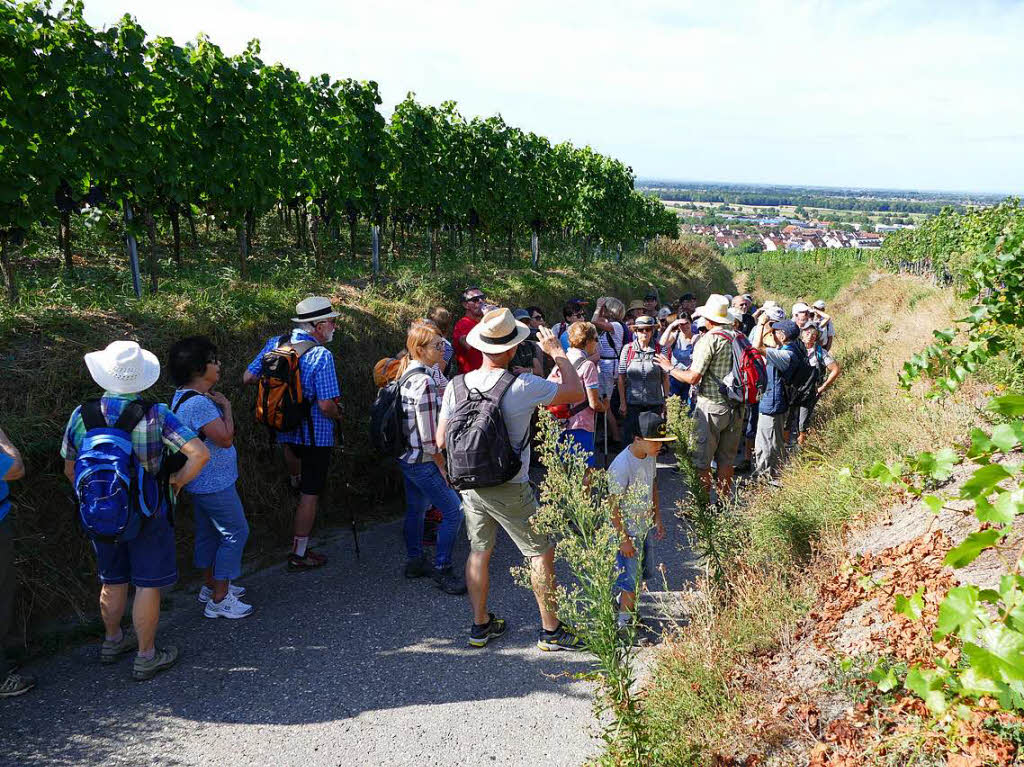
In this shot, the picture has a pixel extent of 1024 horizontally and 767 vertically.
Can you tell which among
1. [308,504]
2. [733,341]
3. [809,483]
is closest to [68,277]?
[308,504]

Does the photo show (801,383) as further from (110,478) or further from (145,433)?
(110,478)

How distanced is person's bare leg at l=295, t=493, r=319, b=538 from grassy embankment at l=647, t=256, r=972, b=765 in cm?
288

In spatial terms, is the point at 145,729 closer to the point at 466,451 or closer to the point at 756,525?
the point at 466,451

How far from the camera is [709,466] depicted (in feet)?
20.4

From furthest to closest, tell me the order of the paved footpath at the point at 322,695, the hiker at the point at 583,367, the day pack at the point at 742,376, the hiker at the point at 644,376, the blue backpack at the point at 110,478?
the hiker at the point at 644,376
the day pack at the point at 742,376
the hiker at the point at 583,367
the blue backpack at the point at 110,478
the paved footpath at the point at 322,695

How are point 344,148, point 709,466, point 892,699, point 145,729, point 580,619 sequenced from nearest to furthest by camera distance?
point 580,619
point 892,699
point 145,729
point 709,466
point 344,148

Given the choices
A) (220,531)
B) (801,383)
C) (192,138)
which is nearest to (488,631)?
(220,531)

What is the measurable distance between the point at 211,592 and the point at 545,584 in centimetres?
241

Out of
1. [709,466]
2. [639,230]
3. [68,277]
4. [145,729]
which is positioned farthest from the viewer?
[639,230]

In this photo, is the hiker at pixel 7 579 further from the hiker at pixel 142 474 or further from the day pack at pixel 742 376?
the day pack at pixel 742 376

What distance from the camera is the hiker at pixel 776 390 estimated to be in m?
6.51

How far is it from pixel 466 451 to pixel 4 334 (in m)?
3.75

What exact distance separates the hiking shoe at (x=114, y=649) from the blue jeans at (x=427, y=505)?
6.32ft

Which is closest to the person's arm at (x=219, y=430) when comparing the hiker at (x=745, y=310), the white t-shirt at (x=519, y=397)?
the white t-shirt at (x=519, y=397)
